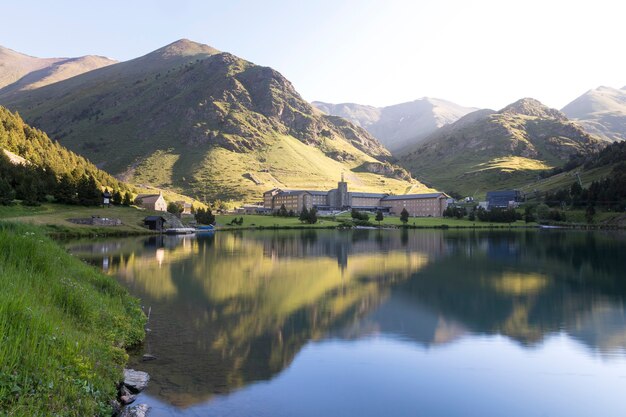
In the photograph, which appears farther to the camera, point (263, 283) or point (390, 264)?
point (390, 264)

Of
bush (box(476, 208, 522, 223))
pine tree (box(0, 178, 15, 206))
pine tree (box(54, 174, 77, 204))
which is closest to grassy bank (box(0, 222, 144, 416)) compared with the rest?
pine tree (box(0, 178, 15, 206))

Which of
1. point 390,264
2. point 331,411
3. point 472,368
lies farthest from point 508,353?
point 390,264

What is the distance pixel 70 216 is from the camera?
84.2 m

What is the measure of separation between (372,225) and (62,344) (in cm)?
13869

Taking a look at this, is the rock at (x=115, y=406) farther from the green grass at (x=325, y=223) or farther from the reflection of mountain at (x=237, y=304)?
the green grass at (x=325, y=223)

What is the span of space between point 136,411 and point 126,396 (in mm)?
1360

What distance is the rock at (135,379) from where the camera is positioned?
49.4 ft

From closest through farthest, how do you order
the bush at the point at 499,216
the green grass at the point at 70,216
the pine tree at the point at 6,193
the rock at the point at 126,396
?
the rock at the point at 126,396, the green grass at the point at 70,216, the pine tree at the point at 6,193, the bush at the point at 499,216

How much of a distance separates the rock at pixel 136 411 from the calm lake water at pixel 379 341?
0.56 metres

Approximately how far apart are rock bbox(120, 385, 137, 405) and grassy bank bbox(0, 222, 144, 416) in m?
0.49

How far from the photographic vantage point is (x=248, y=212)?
589 ft

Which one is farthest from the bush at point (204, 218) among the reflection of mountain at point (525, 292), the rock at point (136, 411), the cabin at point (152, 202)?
the rock at point (136, 411)

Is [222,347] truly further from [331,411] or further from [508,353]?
[508,353]

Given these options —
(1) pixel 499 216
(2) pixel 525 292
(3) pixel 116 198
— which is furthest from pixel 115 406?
(1) pixel 499 216
